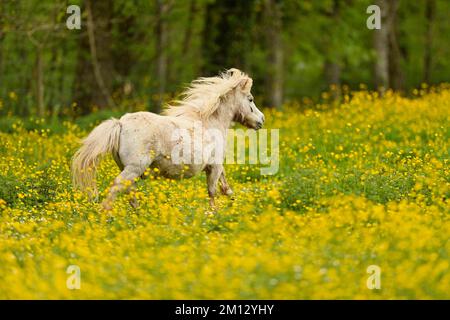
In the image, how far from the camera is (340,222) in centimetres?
966

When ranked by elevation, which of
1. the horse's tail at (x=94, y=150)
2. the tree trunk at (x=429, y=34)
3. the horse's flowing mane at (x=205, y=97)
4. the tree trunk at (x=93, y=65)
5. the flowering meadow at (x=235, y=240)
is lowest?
the flowering meadow at (x=235, y=240)

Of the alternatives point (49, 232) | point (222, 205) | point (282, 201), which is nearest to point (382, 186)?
point (282, 201)

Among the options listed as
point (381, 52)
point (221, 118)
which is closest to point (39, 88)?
point (381, 52)

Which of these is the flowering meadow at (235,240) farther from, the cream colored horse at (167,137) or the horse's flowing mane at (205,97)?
the horse's flowing mane at (205,97)

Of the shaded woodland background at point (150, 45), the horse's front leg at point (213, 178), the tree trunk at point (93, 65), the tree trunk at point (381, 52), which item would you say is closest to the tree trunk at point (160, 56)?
the shaded woodland background at point (150, 45)

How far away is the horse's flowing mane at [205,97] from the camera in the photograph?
12.6 m

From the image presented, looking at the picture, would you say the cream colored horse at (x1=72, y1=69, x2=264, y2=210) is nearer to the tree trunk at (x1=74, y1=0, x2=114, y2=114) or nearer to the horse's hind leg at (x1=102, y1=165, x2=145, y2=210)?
the horse's hind leg at (x1=102, y1=165, x2=145, y2=210)

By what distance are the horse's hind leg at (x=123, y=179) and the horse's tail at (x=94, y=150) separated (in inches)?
9.1

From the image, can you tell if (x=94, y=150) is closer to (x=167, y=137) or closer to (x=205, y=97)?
(x=167, y=137)

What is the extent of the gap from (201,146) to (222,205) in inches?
37.6

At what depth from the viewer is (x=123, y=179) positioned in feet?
37.0
